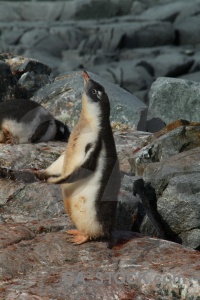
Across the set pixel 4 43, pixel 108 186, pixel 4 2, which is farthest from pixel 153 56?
pixel 108 186

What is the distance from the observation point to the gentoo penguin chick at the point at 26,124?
976 centimetres

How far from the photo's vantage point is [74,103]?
1072cm

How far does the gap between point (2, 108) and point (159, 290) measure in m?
4.78

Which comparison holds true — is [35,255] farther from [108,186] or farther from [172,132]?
[172,132]

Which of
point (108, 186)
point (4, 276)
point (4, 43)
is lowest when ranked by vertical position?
point (4, 276)

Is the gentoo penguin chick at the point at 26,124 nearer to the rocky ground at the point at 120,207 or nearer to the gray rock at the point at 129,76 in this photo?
the rocky ground at the point at 120,207

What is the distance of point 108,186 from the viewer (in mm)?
6336

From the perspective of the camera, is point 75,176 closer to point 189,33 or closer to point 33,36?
point 33,36

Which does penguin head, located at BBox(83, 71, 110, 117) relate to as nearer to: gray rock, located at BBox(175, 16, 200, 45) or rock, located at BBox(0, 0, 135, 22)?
gray rock, located at BBox(175, 16, 200, 45)

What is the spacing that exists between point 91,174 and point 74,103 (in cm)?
449

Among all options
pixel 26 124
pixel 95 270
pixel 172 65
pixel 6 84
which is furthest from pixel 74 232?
pixel 172 65

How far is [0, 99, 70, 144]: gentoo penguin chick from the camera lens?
976 centimetres

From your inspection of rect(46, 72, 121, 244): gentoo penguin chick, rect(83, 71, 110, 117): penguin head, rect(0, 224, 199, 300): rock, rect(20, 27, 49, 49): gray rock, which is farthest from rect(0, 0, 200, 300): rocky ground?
rect(20, 27, 49, 49): gray rock

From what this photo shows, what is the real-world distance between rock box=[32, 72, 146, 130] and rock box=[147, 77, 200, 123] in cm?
56
